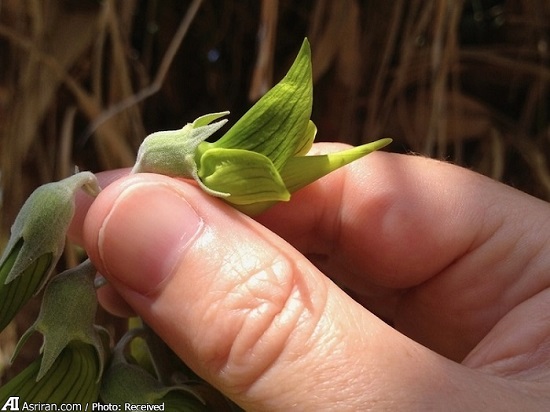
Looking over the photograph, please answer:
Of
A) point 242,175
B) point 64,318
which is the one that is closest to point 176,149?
→ point 242,175

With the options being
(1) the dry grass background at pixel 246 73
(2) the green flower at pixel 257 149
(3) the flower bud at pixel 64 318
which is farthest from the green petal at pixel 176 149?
(1) the dry grass background at pixel 246 73

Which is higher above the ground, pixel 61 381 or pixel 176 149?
pixel 176 149

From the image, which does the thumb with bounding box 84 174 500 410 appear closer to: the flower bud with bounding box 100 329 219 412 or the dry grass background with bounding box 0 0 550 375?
the flower bud with bounding box 100 329 219 412

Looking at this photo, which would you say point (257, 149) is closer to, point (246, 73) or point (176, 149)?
point (176, 149)

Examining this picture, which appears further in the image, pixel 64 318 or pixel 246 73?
pixel 246 73

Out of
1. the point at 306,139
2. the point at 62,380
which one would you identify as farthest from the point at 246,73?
the point at 62,380

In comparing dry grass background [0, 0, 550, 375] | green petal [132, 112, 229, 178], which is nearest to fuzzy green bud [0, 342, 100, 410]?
green petal [132, 112, 229, 178]

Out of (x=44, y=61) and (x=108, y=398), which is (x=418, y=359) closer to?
(x=108, y=398)
